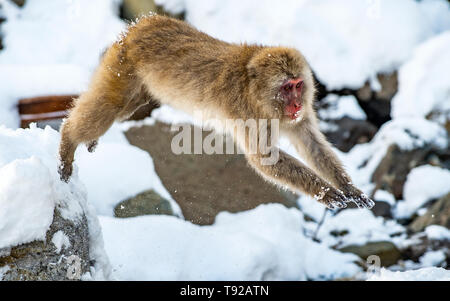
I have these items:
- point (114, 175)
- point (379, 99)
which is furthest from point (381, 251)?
point (379, 99)

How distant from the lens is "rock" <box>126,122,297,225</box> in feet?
18.5

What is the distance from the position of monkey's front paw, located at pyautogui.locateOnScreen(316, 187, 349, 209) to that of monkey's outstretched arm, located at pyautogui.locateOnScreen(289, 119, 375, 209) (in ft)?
0.72

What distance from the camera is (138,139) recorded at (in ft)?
21.2

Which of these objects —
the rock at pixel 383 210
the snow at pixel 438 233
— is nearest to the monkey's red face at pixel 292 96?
the snow at pixel 438 233

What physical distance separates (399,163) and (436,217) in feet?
3.11

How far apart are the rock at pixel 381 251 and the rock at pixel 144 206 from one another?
1.85 metres

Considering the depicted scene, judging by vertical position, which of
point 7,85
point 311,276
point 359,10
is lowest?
point 311,276

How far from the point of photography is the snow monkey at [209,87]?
12.4ft

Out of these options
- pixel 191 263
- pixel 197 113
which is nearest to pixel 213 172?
pixel 191 263

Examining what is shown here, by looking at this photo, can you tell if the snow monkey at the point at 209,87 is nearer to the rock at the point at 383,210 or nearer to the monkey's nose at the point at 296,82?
the monkey's nose at the point at 296,82

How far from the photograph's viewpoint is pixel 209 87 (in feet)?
13.1

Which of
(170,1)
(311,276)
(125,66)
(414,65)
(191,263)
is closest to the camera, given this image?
(125,66)

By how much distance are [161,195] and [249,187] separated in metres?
1.03

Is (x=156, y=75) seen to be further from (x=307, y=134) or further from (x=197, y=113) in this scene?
(x=307, y=134)
